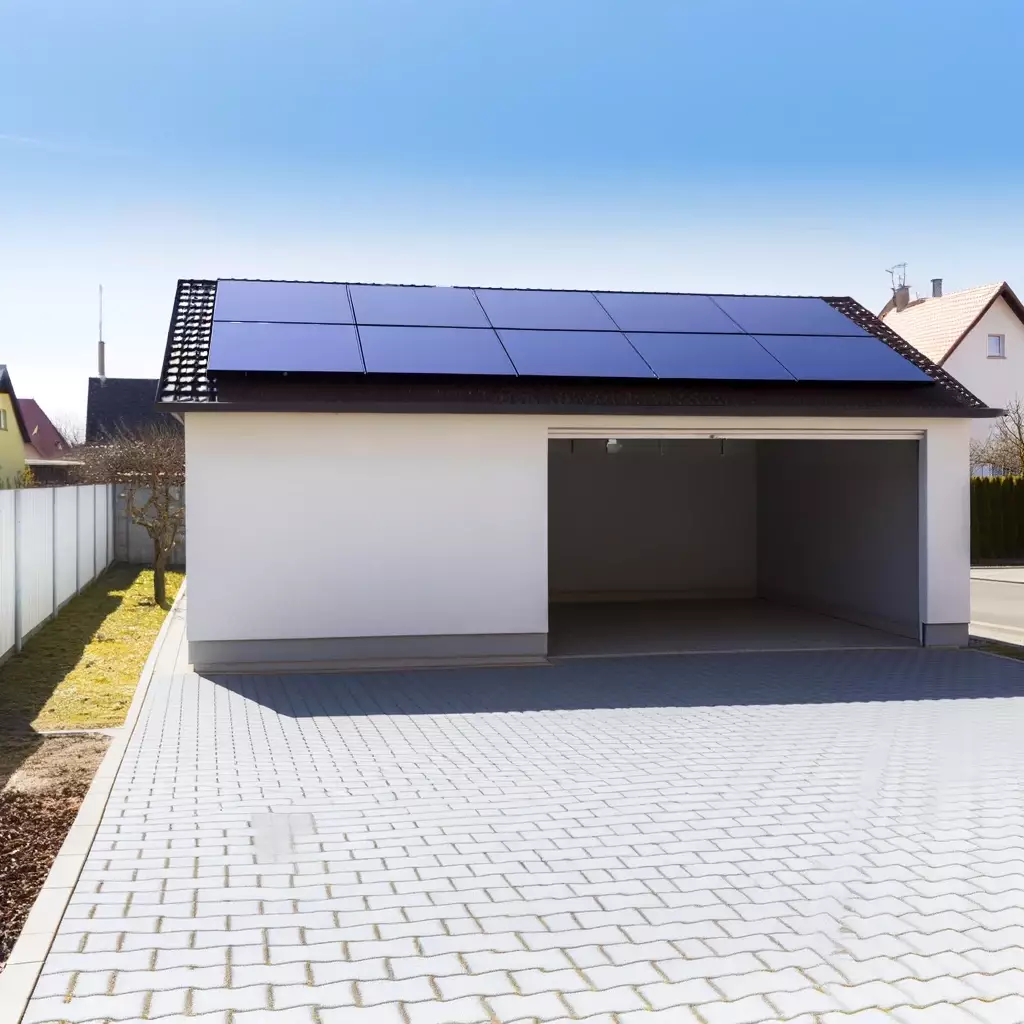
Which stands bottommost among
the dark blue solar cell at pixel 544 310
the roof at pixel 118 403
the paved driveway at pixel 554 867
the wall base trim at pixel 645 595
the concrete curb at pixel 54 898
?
the paved driveway at pixel 554 867

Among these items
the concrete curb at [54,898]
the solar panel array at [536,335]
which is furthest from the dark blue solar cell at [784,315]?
the concrete curb at [54,898]

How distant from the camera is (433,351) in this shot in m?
11.5

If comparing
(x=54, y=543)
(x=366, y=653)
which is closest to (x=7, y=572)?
(x=54, y=543)

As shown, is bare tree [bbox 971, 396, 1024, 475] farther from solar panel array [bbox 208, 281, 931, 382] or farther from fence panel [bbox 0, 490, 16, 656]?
fence panel [bbox 0, 490, 16, 656]

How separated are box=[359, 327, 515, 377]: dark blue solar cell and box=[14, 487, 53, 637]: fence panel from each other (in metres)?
4.45

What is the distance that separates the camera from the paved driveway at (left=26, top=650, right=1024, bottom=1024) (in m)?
3.71

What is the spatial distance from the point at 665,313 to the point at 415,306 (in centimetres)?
326

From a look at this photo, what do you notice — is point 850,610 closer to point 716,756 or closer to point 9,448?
point 716,756

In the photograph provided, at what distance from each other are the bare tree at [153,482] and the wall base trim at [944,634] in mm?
11212

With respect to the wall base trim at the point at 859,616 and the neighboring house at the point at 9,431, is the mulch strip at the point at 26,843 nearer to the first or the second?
the wall base trim at the point at 859,616

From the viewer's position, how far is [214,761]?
7016 mm

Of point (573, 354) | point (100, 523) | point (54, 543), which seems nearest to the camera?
point (573, 354)

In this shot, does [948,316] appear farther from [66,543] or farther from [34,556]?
[34,556]

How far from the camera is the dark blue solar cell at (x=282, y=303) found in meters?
12.1
